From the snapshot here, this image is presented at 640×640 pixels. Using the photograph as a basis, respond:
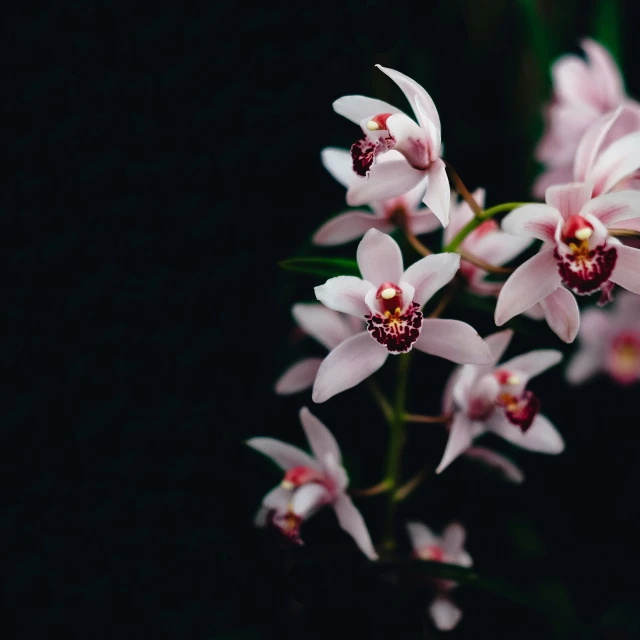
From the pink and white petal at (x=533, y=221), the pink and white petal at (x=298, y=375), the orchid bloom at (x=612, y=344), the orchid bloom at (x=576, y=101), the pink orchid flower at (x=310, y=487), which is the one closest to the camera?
the pink and white petal at (x=533, y=221)

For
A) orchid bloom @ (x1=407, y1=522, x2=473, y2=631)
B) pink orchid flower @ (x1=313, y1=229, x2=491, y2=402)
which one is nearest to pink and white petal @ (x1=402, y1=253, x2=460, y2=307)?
pink orchid flower @ (x1=313, y1=229, x2=491, y2=402)

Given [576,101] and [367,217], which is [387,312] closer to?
[367,217]

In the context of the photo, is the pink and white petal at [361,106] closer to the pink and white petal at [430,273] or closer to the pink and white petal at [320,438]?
the pink and white petal at [430,273]

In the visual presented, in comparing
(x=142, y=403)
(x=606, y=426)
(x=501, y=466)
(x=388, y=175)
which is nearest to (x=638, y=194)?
(x=388, y=175)

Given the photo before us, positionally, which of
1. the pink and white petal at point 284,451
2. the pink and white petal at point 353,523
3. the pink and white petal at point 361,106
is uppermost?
the pink and white petal at point 361,106

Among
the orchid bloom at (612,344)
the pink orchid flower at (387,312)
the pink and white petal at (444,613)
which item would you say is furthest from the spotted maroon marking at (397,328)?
the orchid bloom at (612,344)

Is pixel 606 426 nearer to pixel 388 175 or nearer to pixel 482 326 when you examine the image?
pixel 482 326
